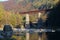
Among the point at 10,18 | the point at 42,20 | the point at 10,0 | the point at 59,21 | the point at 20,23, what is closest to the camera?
the point at 59,21

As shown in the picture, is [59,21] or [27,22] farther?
[27,22]

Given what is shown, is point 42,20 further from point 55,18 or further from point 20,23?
point 55,18

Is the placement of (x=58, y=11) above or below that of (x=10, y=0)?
below

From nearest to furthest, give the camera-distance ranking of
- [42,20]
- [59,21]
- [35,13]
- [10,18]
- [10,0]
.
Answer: [59,21] → [10,18] → [42,20] → [35,13] → [10,0]

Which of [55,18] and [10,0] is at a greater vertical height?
[10,0]

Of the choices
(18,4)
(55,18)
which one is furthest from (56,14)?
(18,4)

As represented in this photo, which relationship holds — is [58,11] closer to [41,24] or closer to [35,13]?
[41,24]

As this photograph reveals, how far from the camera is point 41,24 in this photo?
26.2 metres

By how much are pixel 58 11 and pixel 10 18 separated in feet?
16.6

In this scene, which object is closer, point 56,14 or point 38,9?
point 56,14

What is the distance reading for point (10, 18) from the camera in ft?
75.6

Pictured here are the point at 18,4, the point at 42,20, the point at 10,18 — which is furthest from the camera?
the point at 18,4

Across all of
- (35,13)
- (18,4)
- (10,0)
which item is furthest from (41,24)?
(10,0)

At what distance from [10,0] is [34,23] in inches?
611
